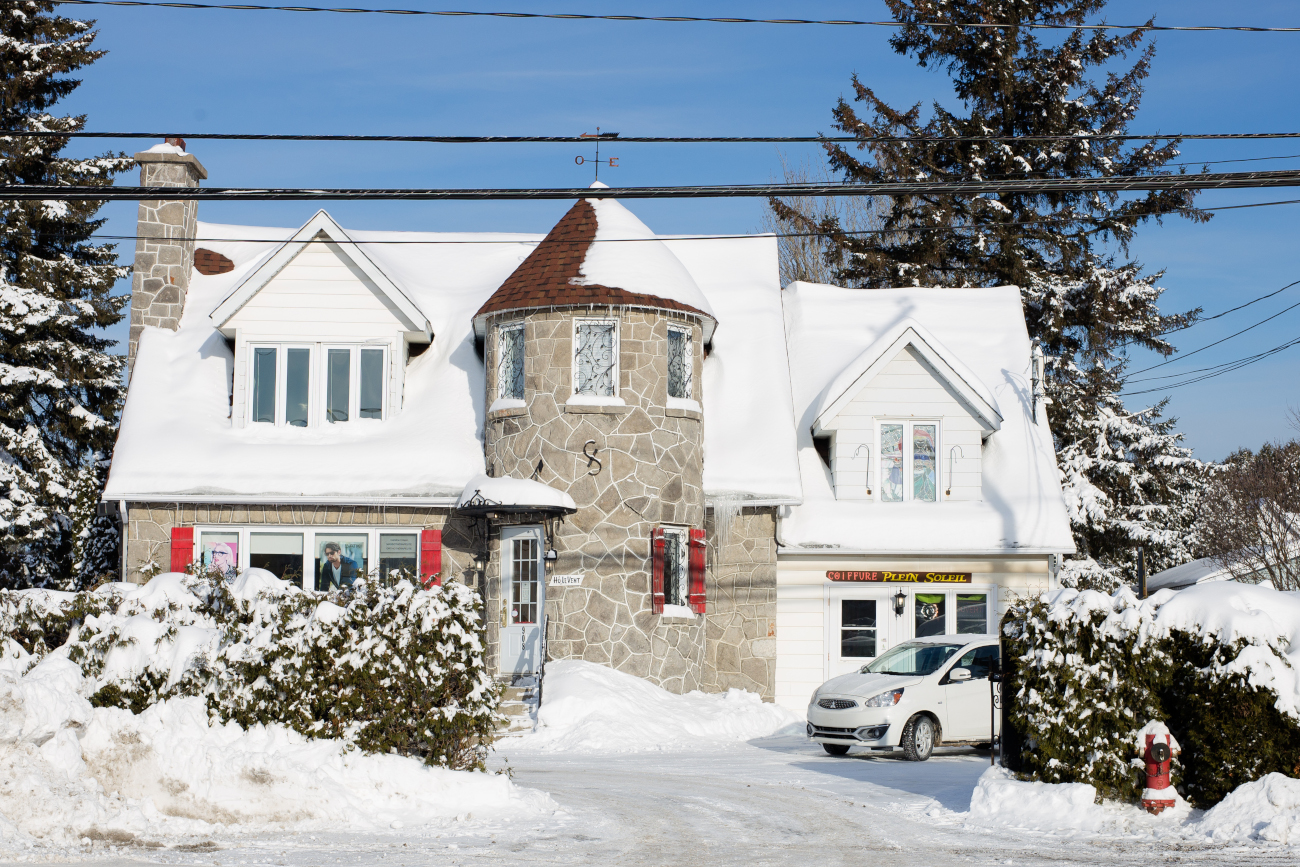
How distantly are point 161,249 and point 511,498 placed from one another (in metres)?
9.44

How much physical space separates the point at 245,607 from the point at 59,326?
663 inches

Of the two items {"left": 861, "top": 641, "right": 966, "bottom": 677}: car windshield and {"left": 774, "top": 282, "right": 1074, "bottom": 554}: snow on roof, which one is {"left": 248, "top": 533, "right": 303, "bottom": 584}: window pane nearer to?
{"left": 774, "top": 282, "right": 1074, "bottom": 554}: snow on roof

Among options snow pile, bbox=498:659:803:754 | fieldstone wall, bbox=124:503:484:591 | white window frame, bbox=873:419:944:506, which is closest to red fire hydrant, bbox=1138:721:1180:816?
snow pile, bbox=498:659:803:754

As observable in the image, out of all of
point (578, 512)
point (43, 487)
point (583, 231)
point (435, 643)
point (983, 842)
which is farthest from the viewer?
point (43, 487)

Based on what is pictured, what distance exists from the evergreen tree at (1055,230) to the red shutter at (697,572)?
13341 millimetres

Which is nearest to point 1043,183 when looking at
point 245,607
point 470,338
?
point 245,607

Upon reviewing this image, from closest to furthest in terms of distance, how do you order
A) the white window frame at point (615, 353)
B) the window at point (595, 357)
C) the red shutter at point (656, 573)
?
the red shutter at point (656, 573)
the white window frame at point (615, 353)
the window at point (595, 357)

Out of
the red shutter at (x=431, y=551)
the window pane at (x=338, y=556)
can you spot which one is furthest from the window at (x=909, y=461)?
the window pane at (x=338, y=556)

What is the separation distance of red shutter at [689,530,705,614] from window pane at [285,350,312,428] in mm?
6988

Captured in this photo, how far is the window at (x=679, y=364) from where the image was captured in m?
21.8

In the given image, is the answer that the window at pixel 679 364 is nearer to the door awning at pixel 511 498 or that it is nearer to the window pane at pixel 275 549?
the door awning at pixel 511 498

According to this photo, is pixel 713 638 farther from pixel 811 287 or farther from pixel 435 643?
pixel 435 643

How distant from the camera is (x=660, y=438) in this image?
21.2m

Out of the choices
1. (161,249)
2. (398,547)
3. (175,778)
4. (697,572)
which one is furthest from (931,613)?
(161,249)
